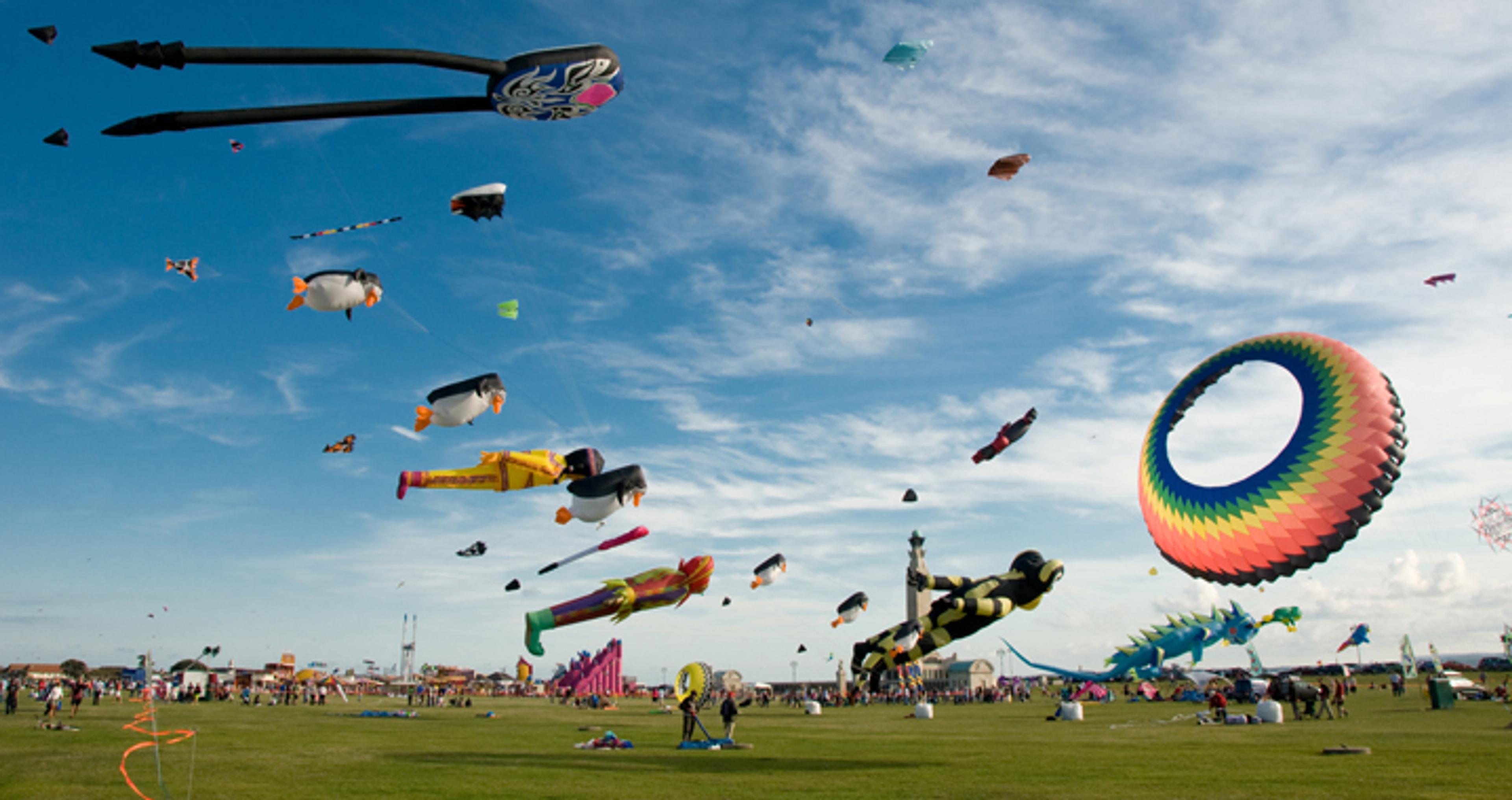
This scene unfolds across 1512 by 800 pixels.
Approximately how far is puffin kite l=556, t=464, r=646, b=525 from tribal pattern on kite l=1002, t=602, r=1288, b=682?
31.2 m

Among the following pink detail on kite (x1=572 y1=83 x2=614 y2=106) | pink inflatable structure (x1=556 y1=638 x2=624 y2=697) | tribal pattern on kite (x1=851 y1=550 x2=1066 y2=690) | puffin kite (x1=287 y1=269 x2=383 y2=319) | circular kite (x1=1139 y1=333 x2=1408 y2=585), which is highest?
puffin kite (x1=287 y1=269 x2=383 y2=319)

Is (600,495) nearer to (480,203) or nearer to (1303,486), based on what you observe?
(480,203)

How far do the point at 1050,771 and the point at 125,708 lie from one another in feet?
159

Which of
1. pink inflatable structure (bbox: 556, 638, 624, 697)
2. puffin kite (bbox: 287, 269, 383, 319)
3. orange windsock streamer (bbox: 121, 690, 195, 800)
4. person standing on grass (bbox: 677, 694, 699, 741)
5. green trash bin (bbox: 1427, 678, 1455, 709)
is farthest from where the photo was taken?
pink inflatable structure (bbox: 556, 638, 624, 697)

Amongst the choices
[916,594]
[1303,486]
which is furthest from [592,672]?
[1303,486]

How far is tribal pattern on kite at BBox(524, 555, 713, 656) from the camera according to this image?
2711cm

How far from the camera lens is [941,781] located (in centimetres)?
1541

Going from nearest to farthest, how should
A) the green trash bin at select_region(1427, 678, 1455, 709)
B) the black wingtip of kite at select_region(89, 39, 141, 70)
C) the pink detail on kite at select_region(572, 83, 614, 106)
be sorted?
the black wingtip of kite at select_region(89, 39, 141, 70) → the pink detail on kite at select_region(572, 83, 614, 106) → the green trash bin at select_region(1427, 678, 1455, 709)

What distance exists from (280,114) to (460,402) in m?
16.3

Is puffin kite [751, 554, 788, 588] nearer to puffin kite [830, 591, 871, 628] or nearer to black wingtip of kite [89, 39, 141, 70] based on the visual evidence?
puffin kite [830, 591, 871, 628]

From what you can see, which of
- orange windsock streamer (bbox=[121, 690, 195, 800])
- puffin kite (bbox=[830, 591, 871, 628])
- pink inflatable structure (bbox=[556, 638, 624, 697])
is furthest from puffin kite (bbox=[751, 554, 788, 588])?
pink inflatable structure (bbox=[556, 638, 624, 697])

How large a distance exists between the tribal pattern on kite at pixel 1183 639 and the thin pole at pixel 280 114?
4609 cm

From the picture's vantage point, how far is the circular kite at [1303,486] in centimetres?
1413

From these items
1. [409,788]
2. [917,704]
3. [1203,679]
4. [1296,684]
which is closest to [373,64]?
[409,788]
